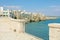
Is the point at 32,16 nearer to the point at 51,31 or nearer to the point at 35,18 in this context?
the point at 35,18

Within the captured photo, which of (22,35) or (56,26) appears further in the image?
(22,35)

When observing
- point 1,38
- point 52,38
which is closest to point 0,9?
point 1,38

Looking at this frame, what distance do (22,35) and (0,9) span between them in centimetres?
2956

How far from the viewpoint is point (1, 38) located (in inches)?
249

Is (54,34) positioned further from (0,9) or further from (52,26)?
(0,9)

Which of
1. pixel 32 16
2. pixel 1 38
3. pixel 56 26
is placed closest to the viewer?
pixel 56 26

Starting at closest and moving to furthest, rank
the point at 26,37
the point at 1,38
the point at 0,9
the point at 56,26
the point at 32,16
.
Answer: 1. the point at 56,26
2. the point at 26,37
3. the point at 1,38
4. the point at 0,9
5. the point at 32,16

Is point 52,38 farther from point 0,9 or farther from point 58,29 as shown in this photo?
point 0,9

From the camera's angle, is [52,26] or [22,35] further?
[22,35]

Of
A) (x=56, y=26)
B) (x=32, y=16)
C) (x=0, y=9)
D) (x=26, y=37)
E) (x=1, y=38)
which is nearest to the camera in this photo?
(x=56, y=26)

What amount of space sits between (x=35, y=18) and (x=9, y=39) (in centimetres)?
6402

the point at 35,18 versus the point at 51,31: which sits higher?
the point at 51,31

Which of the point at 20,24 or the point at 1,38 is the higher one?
the point at 20,24

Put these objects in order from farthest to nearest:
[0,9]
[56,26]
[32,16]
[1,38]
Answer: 1. [32,16]
2. [0,9]
3. [1,38]
4. [56,26]
